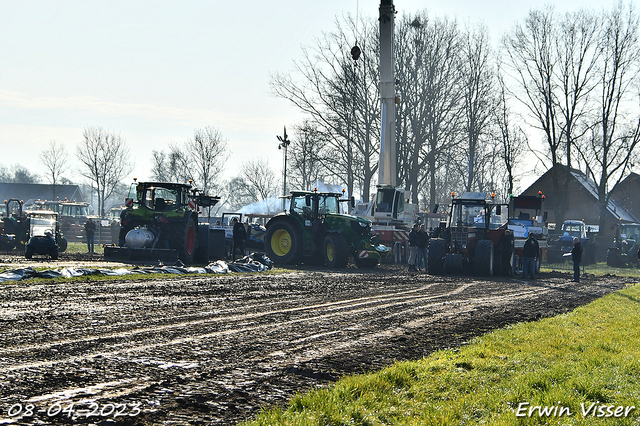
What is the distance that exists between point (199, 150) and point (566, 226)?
3159 cm

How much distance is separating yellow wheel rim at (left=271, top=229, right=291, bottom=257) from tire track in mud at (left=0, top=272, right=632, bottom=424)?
874cm

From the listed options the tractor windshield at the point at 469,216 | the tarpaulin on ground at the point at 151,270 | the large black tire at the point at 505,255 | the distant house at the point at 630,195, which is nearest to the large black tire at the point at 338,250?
the tarpaulin on ground at the point at 151,270

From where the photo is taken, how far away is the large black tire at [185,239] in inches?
809

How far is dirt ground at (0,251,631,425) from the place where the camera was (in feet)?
16.8

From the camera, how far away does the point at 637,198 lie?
7038 centimetres

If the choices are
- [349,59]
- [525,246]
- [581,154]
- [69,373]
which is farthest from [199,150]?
[69,373]

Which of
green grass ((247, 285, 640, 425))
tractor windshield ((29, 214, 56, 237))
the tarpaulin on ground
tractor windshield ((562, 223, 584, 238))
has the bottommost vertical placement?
green grass ((247, 285, 640, 425))

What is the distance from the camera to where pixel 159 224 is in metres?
20.5

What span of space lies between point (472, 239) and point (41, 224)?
1509cm

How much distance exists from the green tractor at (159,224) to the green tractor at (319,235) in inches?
121

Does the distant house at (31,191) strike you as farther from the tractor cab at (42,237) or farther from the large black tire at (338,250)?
the large black tire at (338,250)

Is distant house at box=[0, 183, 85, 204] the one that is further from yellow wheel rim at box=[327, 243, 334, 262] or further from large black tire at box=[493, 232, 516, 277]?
large black tire at box=[493, 232, 516, 277]

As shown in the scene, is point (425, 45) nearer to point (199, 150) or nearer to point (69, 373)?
point (199, 150)

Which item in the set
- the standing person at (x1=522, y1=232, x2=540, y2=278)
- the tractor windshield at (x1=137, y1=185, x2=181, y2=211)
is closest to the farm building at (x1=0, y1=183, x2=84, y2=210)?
the tractor windshield at (x1=137, y1=185, x2=181, y2=211)
